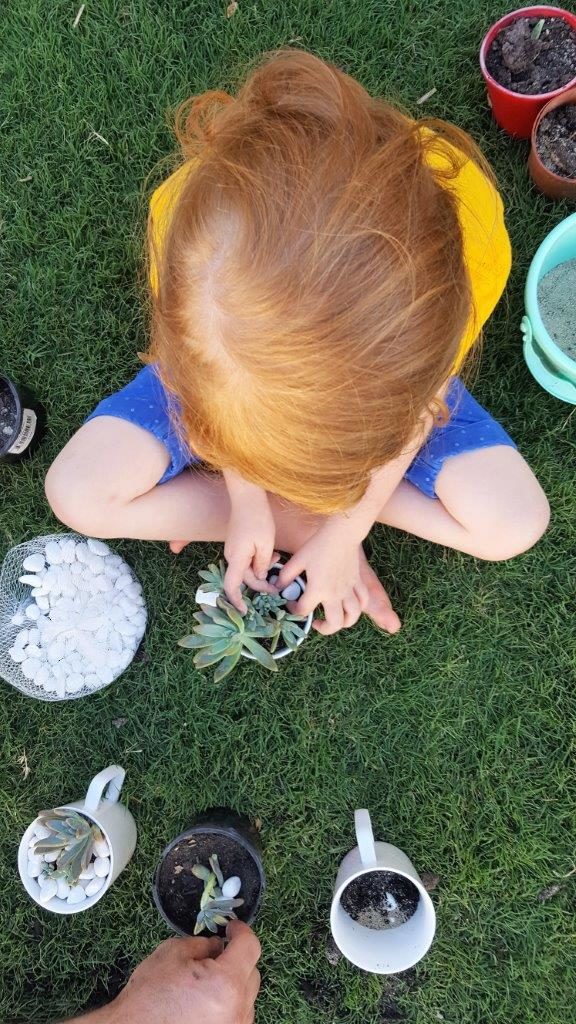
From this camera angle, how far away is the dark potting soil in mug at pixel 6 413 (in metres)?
1.79

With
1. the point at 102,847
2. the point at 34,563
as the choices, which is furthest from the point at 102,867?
the point at 34,563

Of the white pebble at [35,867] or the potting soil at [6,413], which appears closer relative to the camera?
the white pebble at [35,867]

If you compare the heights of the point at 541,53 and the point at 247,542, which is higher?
the point at 541,53

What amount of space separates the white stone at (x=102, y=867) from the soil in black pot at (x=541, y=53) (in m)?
1.90

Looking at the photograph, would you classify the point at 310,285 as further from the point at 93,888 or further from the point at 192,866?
the point at 93,888

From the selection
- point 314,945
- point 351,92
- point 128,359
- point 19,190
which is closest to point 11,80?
point 19,190

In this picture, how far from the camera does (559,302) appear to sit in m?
1.73

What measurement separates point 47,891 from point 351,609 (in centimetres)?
86

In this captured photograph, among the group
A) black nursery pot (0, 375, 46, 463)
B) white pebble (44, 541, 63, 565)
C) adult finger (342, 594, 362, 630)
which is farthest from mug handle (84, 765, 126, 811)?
black nursery pot (0, 375, 46, 463)

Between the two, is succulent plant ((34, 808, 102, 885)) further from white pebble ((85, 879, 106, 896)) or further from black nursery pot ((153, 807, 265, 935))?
black nursery pot ((153, 807, 265, 935))

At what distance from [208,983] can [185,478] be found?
0.97 metres

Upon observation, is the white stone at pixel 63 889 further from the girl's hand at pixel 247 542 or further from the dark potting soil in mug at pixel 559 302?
the dark potting soil in mug at pixel 559 302

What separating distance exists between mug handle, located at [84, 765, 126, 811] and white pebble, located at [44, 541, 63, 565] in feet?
1.59

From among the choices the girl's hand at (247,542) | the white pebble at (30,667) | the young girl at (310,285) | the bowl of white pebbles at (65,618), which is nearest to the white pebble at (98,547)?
the bowl of white pebbles at (65,618)
